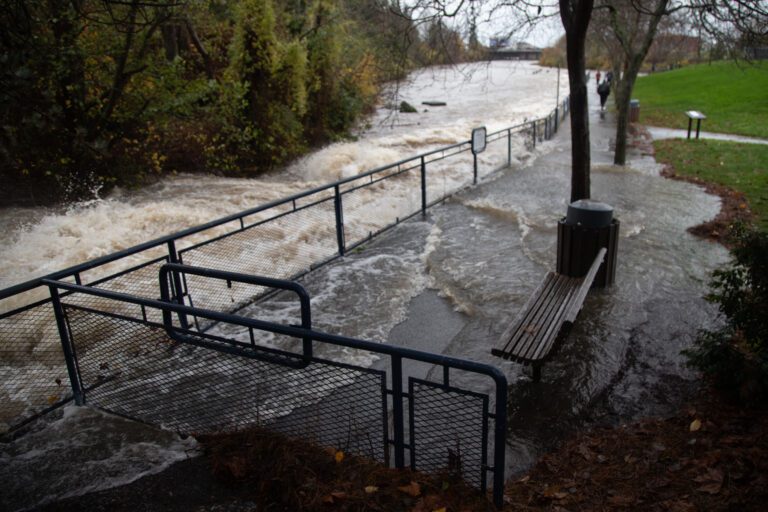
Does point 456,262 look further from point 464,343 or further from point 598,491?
point 598,491

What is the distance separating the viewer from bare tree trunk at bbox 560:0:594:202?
7777mm

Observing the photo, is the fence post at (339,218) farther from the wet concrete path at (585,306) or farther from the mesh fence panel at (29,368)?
the mesh fence panel at (29,368)

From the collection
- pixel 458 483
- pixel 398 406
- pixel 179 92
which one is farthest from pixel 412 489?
pixel 179 92

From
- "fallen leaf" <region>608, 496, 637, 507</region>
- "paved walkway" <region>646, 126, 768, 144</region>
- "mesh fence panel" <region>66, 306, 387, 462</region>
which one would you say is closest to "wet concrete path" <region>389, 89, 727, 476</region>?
"fallen leaf" <region>608, 496, 637, 507</region>

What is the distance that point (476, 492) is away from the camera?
3479 mm

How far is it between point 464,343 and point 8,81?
5.67 m

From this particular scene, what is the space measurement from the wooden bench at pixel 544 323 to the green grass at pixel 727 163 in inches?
215

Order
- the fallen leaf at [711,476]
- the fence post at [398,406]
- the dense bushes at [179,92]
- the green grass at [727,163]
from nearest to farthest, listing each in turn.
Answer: the fence post at [398,406]
the fallen leaf at [711,476]
the green grass at [727,163]
the dense bushes at [179,92]

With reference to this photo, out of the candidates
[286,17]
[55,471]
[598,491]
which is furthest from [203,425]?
[286,17]

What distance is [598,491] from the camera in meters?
3.80

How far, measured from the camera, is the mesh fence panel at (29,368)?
5.36m

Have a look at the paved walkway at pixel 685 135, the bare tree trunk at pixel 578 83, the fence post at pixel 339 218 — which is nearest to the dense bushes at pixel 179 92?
the bare tree trunk at pixel 578 83

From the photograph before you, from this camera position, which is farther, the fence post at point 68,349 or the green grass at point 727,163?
the green grass at point 727,163

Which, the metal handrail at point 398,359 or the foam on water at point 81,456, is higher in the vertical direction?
the metal handrail at point 398,359
